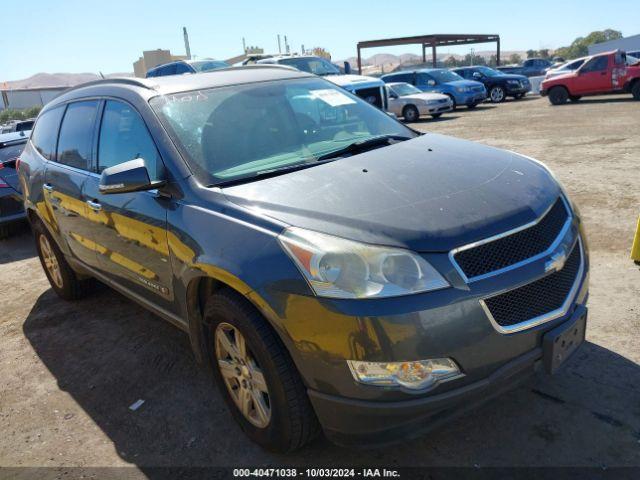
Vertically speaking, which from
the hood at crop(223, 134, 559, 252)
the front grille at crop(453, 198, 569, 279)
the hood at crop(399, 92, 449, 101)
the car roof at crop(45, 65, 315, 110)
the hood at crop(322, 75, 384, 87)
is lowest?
the hood at crop(399, 92, 449, 101)

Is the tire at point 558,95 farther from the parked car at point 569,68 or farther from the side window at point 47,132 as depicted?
the side window at point 47,132

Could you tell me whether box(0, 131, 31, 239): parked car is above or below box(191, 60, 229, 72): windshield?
below

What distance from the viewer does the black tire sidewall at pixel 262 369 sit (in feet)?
7.93

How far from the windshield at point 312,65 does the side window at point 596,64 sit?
400 inches

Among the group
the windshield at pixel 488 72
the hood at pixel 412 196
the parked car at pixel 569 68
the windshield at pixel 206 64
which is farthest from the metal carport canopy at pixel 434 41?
the hood at pixel 412 196

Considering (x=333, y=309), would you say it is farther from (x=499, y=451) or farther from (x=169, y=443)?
(x=169, y=443)

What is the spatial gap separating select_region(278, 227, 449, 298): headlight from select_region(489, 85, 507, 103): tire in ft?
76.9

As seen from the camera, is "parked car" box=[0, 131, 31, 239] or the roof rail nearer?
the roof rail

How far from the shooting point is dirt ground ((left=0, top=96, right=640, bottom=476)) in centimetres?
266

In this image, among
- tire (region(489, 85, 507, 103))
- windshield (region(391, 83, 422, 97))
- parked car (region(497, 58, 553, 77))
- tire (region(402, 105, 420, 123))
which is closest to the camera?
tire (region(402, 105, 420, 123))

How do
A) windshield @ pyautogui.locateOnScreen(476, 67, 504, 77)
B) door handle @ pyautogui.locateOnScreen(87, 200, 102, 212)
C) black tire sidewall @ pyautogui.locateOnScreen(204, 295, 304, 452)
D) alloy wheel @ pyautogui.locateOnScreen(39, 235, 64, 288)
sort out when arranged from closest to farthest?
black tire sidewall @ pyautogui.locateOnScreen(204, 295, 304, 452) → door handle @ pyautogui.locateOnScreen(87, 200, 102, 212) → alloy wheel @ pyautogui.locateOnScreen(39, 235, 64, 288) → windshield @ pyautogui.locateOnScreen(476, 67, 504, 77)

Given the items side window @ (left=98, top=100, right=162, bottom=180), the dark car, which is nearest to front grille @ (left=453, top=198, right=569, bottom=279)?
the dark car

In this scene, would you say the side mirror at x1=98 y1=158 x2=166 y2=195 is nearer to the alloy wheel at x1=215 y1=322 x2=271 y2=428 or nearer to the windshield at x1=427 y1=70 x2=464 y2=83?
the alloy wheel at x1=215 y1=322 x2=271 y2=428

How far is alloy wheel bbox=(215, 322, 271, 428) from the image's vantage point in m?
2.63
